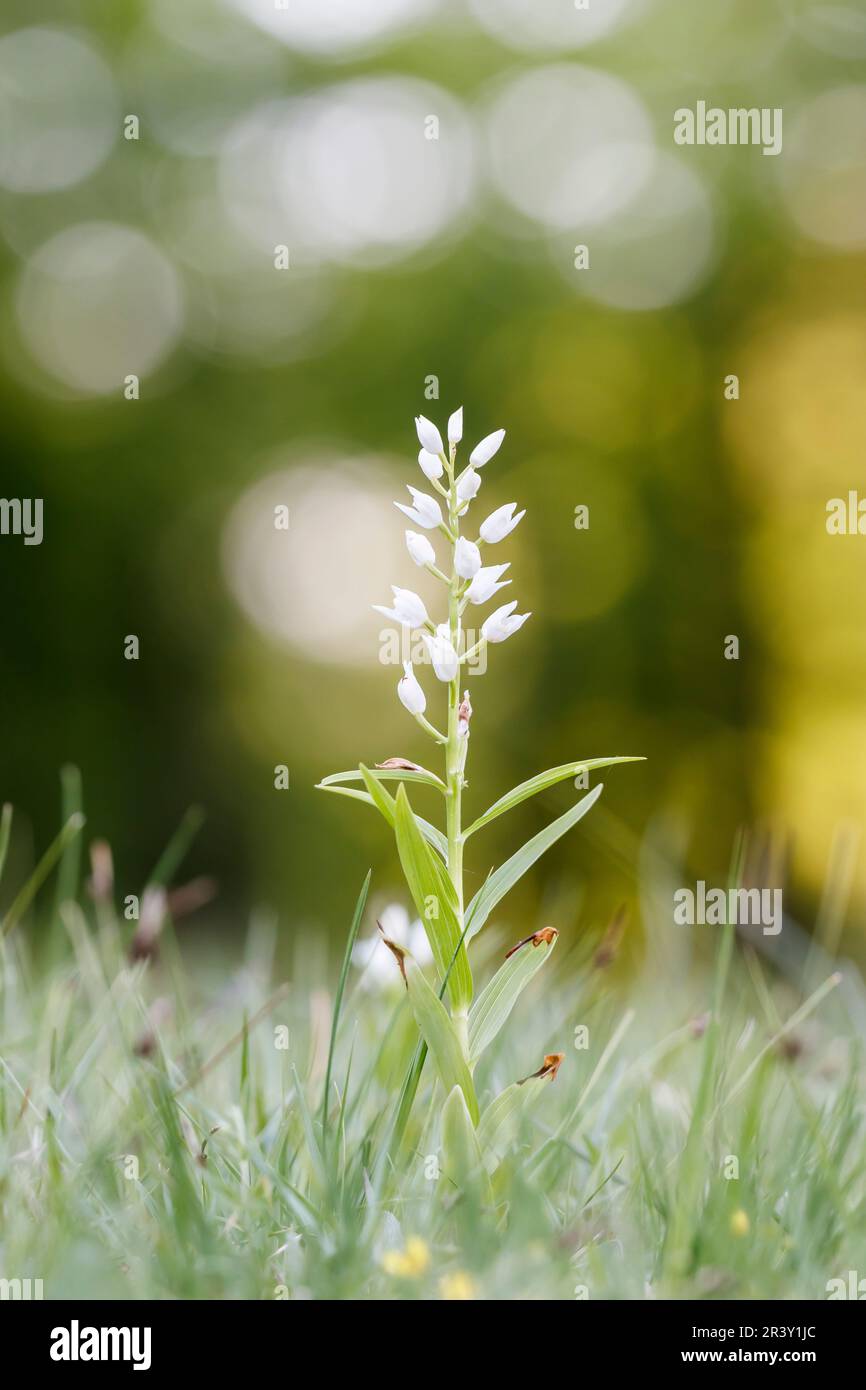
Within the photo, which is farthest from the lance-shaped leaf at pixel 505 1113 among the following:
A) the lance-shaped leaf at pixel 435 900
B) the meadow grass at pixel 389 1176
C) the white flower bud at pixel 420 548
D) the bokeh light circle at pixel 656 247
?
the bokeh light circle at pixel 656 247

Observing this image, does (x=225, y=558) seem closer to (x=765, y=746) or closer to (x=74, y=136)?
(x=74, y=136)

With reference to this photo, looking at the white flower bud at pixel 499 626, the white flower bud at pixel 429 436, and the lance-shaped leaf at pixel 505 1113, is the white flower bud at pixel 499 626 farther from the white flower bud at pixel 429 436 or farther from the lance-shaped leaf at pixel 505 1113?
the lance-shaped leaf at pixel 505 1113

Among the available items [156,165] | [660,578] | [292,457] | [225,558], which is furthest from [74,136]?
[660,578]

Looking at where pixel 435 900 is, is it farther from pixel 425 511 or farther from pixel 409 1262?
pixel 425 511

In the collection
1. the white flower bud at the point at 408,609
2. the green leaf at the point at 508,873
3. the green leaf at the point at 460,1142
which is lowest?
the green leaf at the point at 460,1142

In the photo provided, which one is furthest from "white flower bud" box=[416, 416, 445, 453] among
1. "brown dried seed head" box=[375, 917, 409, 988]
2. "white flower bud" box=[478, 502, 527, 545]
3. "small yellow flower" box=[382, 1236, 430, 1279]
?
"small yellow flower" box=[382, 1236, 430, 1279]
